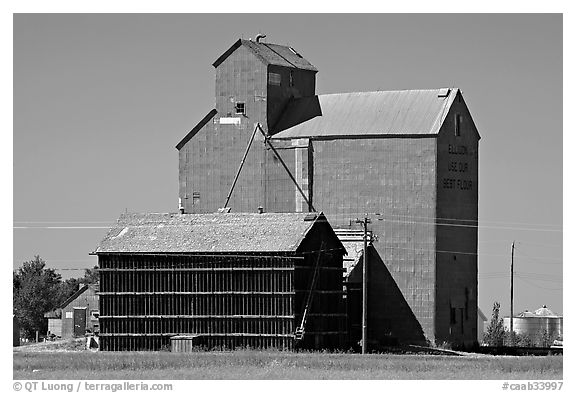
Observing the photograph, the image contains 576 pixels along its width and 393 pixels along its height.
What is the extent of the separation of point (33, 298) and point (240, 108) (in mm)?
40805

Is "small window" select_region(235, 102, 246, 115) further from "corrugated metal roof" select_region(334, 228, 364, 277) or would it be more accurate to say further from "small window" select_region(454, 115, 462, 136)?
"small window" select_region(454, 115, 462, 136)

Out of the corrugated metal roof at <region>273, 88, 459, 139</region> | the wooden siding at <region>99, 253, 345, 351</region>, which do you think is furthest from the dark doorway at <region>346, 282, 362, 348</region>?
the corrugated metal roof at <region>273, 88, 459, 139</region>

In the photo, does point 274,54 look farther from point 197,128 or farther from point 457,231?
point 457,231

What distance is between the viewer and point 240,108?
290 ft

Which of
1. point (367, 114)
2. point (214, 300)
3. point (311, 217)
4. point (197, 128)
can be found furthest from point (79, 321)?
point (311, 217)

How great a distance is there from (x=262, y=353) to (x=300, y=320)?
5.23m

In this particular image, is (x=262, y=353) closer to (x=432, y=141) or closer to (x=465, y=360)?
(x=465, y=360)

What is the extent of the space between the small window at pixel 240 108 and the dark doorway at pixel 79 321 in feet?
64.5

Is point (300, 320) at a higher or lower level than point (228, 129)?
lower

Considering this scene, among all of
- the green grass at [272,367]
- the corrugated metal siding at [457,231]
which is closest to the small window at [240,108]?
the corrugated metal siding at [457,231]

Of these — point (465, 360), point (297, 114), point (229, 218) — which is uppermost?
point (297, 114)

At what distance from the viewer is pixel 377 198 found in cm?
8344

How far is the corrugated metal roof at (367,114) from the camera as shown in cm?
8344
